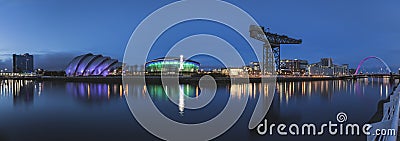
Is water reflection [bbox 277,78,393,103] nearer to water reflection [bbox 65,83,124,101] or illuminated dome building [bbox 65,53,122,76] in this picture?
water reflection [bbox 65,83,124,101]

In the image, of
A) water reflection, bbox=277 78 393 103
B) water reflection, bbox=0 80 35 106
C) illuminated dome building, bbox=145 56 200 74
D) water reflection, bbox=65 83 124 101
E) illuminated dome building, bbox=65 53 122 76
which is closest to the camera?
water reflection, bbox=0 80 35 106

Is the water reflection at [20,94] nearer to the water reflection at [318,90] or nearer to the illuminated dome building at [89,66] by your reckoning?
the water reflection at [318,90]

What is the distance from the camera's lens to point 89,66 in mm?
65688

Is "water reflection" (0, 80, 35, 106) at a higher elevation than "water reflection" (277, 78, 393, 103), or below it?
higher

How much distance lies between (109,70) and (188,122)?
6344cm

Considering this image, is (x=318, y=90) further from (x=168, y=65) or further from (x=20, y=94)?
(x=168, y=65)

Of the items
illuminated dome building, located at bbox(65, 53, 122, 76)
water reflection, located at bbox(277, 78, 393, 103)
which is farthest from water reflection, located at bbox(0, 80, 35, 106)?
illuminated dome building, located at bbox(65, 53, 122, 76)

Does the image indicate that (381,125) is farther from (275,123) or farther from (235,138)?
(275,123)

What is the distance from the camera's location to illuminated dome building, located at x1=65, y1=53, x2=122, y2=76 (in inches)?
2549

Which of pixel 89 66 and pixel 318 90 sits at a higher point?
pixel 89 66

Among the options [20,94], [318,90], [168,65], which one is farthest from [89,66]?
[318,90]

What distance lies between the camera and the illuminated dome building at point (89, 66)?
6475 centimetres

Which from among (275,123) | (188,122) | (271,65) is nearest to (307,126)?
(275,123)

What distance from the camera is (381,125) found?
12.8 feet
